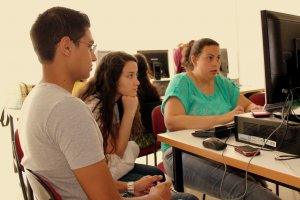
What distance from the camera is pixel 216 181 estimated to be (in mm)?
1257

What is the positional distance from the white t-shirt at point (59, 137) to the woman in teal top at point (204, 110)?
659mm

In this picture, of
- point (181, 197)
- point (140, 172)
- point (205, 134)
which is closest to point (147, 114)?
point (140, 172)

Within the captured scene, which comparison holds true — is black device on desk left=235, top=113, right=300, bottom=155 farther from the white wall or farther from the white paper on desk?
the white wall

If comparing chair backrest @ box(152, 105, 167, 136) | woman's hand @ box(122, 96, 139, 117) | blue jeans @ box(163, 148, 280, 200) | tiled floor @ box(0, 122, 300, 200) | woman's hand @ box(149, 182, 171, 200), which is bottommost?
tiled floor @ box(0, 122, 300, 200)

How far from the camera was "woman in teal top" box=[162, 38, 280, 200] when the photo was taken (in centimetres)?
122

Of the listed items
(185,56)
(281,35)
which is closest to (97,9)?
(185,56)

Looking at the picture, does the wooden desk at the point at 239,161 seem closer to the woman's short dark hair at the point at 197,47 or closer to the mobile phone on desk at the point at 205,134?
the mobile phone on desk at the point at 205,134

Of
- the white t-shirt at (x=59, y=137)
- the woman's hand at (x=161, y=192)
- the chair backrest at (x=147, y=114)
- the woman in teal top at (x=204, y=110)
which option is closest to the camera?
the white t-shirt at (x=59, y=137)

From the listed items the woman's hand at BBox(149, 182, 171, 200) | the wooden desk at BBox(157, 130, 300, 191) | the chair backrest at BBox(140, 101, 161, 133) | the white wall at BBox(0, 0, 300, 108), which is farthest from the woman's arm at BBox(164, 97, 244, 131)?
the white wall at BBox(0, 0, 300, 108)

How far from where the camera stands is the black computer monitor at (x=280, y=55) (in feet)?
3.40

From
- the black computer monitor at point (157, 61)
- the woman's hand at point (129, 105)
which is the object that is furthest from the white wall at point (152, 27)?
the woman's hand at point (129, 105)

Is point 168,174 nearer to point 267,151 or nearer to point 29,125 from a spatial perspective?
point 267,151

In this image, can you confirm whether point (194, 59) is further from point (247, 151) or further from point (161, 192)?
point (161, 192)

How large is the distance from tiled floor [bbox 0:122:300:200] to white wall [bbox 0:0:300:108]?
0.56m
